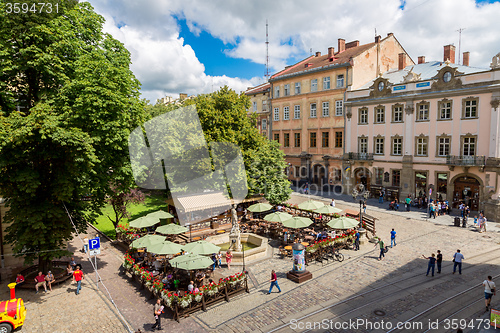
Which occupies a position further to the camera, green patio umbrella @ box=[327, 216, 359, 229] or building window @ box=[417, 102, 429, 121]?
building window @ box=[417, 102, 429, 121]

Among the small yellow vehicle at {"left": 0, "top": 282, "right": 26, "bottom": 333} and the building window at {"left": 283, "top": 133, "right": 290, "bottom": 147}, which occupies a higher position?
the building window at {"left": 283, "top": 133, "right": 290, "bottom": 147}

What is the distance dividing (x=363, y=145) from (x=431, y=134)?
26.2 feet

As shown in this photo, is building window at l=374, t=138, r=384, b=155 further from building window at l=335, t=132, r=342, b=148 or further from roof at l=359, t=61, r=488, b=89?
roof at l=359, t=61, r=488, b=89

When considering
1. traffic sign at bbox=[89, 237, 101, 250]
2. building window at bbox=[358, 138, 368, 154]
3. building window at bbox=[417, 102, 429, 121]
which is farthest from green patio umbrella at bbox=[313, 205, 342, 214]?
building window at bbox=[358, 138, 368, 154]

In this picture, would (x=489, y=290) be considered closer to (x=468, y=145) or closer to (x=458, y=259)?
(x=458, y=259)

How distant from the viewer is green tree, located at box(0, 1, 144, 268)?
13977 mm

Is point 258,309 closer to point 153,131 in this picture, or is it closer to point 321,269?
point 321,269

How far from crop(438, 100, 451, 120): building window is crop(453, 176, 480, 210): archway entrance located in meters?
6.27

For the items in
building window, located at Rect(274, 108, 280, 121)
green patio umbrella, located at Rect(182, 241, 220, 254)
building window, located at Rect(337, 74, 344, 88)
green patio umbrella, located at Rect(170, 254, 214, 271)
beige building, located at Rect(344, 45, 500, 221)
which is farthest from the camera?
building window, located at Rect(274, 108, 280, 121)

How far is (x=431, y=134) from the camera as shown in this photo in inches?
1265

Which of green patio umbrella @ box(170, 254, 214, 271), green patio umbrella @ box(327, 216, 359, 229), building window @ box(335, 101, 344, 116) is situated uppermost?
building window @ box(335, 101, 344, 116)

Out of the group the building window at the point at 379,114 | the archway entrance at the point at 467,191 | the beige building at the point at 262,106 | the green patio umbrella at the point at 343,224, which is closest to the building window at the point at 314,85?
the beige building at the point at 262,106

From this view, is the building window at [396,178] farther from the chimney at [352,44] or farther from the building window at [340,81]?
the chimney at [352,44]

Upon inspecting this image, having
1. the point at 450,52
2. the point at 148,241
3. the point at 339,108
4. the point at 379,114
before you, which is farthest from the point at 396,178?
the point at 148,241
